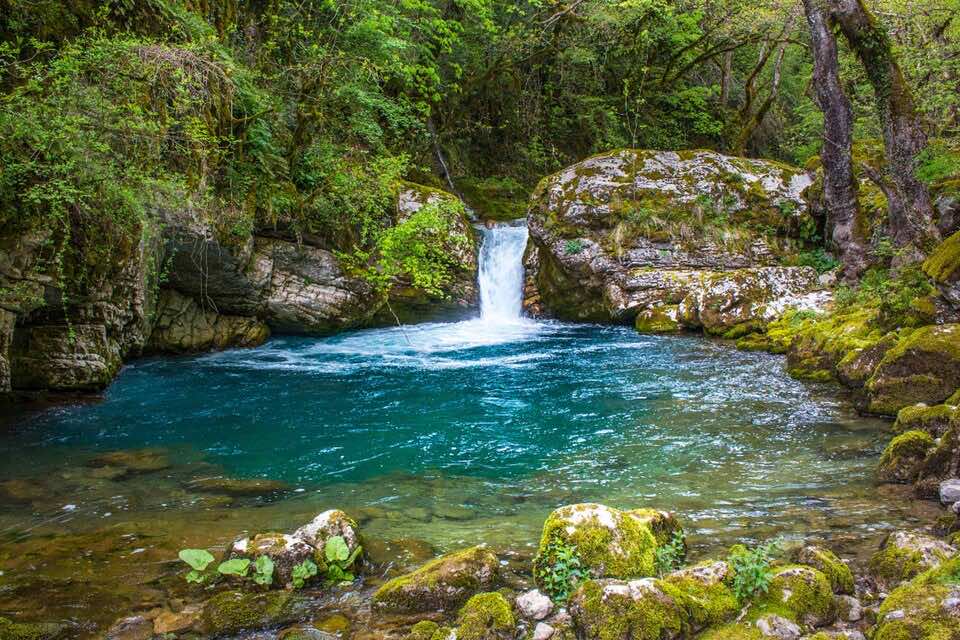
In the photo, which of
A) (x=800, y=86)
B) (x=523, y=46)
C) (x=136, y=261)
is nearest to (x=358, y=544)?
(x=136, y=261)

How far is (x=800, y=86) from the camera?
1094 inches

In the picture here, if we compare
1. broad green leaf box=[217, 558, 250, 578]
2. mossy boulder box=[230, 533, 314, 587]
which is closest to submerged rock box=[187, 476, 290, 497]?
mossy boulder box=[230, 533, 314, 587]

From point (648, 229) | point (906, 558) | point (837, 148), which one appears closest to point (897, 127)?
point (837, 148)

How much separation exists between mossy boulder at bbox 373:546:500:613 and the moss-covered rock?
1744 mm

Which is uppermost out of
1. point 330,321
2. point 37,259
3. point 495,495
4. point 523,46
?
point 523,46

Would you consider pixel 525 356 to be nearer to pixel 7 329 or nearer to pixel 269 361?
pixel 269 361

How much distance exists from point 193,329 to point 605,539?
38.0 ft

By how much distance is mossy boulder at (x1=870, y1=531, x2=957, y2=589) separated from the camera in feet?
10.8

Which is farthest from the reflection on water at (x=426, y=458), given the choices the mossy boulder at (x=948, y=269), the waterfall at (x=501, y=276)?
the waterfall at (x=501, y=276)

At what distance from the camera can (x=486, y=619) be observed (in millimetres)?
3074

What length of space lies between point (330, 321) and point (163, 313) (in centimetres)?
369

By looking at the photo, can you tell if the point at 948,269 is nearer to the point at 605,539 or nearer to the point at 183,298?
the point at 605,539

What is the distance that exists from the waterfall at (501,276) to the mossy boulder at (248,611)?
43.2ft

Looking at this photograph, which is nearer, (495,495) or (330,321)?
(495,495)
